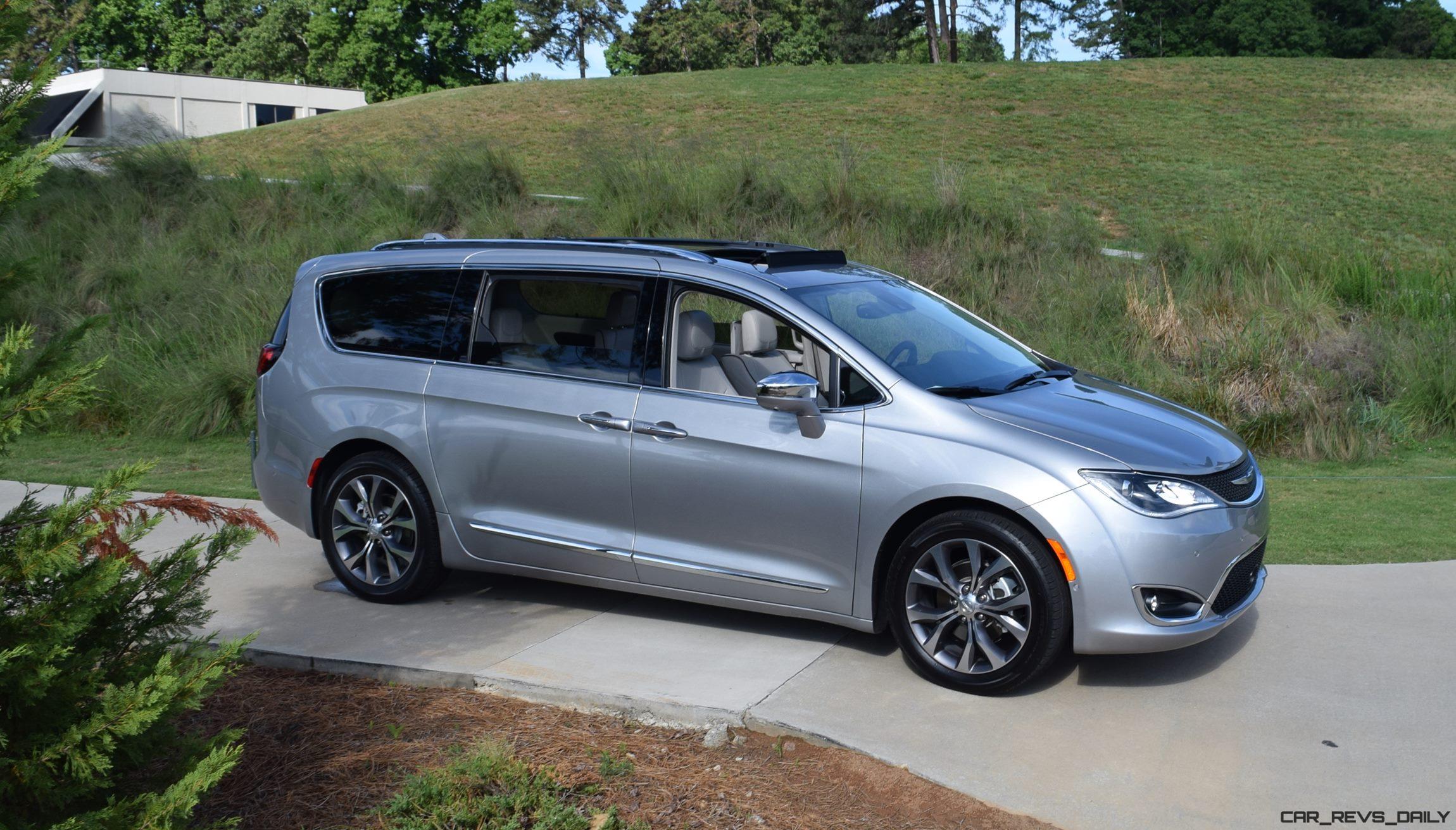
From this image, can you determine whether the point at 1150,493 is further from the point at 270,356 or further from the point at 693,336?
the point at 270,356

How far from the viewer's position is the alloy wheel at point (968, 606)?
484cm

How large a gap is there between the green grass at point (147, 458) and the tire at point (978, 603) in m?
5.87

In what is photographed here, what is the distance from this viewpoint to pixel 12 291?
10.4 feet

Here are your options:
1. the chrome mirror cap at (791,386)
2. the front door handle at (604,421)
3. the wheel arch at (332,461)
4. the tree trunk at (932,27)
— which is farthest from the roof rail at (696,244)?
the tree trunk at (932,27)

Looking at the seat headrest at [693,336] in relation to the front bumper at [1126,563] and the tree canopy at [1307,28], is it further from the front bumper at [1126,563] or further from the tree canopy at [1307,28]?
the tree canopy at [1307,28]

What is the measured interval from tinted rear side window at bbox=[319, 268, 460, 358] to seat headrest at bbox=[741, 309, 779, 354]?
1.55 m

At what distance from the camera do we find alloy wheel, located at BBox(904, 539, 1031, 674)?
4.84 m

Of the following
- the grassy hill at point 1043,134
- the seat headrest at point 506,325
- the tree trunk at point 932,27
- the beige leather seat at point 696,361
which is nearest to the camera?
the beige leather seat at point 696,361

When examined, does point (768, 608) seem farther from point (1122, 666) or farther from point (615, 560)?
point (1122, 666)

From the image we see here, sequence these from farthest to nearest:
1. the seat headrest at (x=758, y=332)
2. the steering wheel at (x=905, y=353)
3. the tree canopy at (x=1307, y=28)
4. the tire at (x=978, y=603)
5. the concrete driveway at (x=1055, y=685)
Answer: the tree canopy at (x=1307, y=28)
the seat headrest at (x=758, y=332)
the steering wheel at (x=905, y=353)
the tire at (x=978, y=603)
the concrete driveway at (x=1055, y=685)

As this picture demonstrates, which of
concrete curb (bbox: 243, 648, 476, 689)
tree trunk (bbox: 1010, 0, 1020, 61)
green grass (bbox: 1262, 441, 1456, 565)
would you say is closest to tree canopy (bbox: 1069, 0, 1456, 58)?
tree trunk (bbox: 1010, 0, 1020, 61)

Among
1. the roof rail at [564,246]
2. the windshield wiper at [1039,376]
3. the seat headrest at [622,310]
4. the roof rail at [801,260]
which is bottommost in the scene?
the windshield wiper at [1039,376]

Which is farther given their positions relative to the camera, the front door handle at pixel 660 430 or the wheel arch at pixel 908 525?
the front door handle at pixel 660 430

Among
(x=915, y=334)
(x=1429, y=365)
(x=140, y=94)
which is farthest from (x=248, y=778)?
(x=140, y=94)
